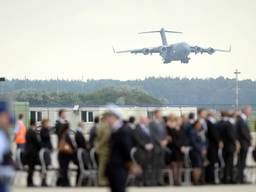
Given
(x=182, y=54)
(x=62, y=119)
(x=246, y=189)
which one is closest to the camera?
(x=246, y=189)

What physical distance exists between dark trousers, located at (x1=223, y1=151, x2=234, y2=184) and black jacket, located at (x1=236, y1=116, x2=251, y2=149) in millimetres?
369

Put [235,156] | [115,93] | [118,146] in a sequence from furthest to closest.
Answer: [115,93] → [235,156] → [118,146]

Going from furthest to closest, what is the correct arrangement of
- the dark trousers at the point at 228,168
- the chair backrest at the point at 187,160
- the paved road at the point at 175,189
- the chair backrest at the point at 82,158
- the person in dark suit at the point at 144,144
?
the dark trousers at the point at 228,168
the chair backrest at the point at 187,160
the chair backrest at the point at 82,158
the person in dark suit at the point at 144,144
the paved road at the point at 175,189

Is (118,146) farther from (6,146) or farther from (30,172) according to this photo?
(30,172)

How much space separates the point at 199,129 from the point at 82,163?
265 cm

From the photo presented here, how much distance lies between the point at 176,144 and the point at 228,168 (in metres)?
1.39

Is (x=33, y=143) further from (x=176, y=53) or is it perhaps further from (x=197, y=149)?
(x=176, y=53)

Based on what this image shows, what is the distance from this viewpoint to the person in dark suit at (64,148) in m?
24.2

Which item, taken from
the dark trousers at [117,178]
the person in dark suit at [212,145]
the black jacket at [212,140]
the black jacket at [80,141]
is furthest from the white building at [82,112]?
the dark trousers at [117,178]

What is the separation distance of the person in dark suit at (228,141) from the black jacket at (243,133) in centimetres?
18

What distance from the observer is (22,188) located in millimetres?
23703

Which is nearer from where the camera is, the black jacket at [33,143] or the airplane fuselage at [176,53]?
the black jacket at [33,143]

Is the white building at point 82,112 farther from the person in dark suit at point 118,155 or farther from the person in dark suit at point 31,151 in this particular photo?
the person in dark suit at point 118,155

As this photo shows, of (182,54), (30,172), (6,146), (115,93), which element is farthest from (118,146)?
(115,93)
